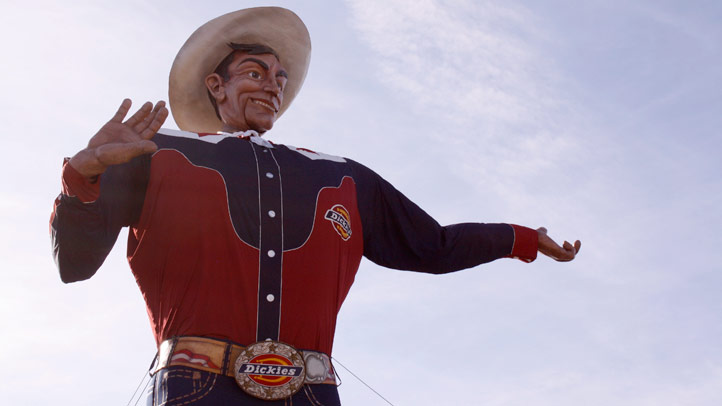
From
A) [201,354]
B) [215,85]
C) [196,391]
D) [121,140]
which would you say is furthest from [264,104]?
[196,391]

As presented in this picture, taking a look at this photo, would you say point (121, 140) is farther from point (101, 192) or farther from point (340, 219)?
point (340, 219)

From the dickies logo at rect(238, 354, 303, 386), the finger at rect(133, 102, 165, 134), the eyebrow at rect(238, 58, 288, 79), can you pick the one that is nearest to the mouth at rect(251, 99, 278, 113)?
the eyebrow at rect(238, 58, 288, 79)

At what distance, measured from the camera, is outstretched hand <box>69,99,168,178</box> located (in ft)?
15.9

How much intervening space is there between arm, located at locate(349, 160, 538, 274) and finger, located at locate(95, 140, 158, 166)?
1841 millimetres

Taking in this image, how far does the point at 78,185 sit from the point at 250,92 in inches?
75.7

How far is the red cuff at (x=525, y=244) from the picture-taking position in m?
6.38

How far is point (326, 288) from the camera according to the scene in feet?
18.4

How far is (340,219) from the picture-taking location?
5953 millimetres

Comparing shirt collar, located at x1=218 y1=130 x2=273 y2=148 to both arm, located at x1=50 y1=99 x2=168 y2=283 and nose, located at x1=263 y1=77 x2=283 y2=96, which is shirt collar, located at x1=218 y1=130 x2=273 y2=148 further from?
arm, located at x1=50 y1=99 x2=168 y2=283

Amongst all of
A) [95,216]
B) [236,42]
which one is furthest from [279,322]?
[236,42]

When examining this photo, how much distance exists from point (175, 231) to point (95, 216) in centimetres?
44

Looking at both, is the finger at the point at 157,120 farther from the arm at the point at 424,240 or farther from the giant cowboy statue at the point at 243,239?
the arm at the point at 424,240

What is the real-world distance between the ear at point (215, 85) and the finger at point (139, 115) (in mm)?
1676

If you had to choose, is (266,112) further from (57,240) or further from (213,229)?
(57,240)
